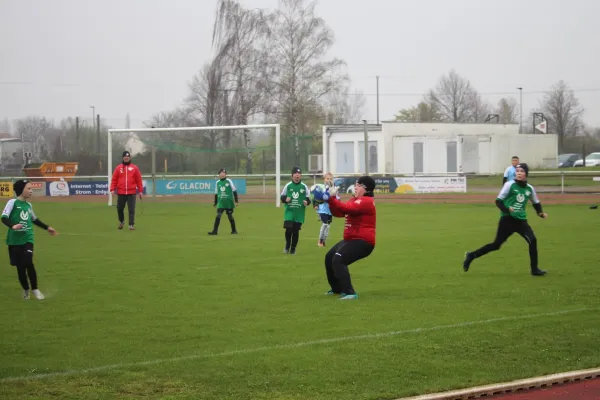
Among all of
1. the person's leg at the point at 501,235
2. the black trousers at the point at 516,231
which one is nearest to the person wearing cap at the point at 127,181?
the person's leg at the point at 501,235

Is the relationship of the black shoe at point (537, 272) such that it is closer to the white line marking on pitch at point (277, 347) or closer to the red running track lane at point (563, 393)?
the white line marking on pitch at point (277, 347)

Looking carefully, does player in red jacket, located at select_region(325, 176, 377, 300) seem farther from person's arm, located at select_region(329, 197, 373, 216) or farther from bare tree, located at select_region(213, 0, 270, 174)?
bare tree, located at select_region(213, 0, 270, 174)

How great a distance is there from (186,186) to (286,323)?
33391mm

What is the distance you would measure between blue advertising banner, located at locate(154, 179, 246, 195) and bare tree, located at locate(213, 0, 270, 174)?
20.1 meters

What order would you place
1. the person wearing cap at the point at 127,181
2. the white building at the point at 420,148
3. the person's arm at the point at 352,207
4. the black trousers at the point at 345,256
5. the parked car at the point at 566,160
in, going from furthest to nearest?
the parked car at the point at 566,160
the white building at the point at 420,148
the person wearing cap at the point at 127,181
the black trousers at the point at 345,256
the person's arm at the point at 352,207

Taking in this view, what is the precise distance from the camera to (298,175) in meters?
19.2

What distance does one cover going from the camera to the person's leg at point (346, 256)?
12.1m

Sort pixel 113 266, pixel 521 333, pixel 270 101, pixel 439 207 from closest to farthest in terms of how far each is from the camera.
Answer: pixel 521 333 < pixel 113 266 < pixel 439 207 < pixel 270 101

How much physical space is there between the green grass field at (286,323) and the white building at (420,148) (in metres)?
38.3

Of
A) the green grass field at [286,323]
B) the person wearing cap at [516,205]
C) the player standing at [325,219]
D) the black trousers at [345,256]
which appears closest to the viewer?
the green grass field at [286,323]

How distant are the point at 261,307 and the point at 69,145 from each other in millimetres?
50317

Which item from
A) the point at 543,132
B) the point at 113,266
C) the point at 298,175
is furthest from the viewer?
the point at 543,132

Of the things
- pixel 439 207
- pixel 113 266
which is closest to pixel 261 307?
pixel 113 266

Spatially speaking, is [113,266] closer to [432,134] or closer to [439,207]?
[439,207]
